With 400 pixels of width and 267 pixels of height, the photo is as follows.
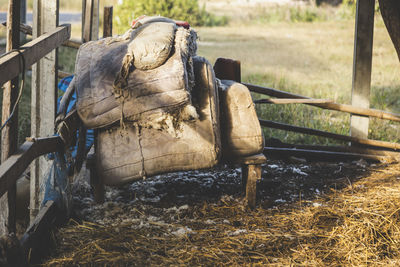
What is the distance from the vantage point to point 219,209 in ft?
12.9

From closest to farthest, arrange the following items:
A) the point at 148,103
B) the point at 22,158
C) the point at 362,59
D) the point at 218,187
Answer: the point at 22,158
the point at 148,103
the point at 218,187
the point at 362,59

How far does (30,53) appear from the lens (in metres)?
2.81

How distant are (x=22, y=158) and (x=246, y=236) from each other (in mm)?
1563

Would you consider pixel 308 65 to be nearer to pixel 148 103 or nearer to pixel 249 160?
pixel 249 160

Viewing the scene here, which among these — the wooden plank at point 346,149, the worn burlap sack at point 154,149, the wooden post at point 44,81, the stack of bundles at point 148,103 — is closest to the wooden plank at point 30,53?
the wooden post at point 44,81

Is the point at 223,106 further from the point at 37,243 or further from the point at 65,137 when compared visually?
the point at 37,243

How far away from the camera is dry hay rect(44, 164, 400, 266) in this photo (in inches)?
120

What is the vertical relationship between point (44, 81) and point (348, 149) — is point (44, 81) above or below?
above

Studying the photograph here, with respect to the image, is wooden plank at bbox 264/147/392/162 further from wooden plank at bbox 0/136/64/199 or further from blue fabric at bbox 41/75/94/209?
wooden plank at bbox 0/136/64/199

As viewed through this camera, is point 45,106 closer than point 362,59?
Yes

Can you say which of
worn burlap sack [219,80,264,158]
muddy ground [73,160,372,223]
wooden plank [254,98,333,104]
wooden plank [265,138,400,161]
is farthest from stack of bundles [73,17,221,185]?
wooden plank [265,138,400,161]

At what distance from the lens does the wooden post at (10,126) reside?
266 centimetres

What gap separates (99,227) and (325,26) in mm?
14503

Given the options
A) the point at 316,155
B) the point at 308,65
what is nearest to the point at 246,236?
the point at 316,155
